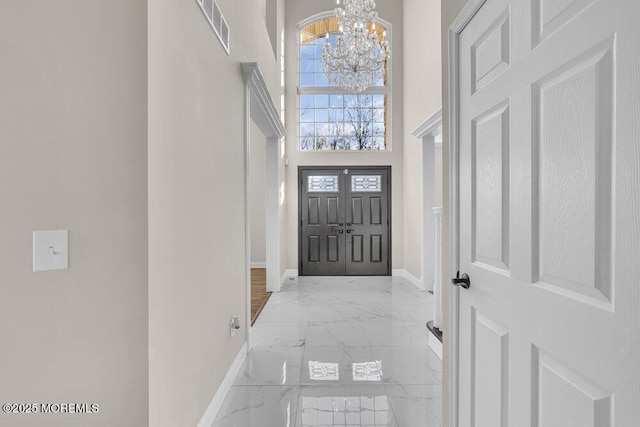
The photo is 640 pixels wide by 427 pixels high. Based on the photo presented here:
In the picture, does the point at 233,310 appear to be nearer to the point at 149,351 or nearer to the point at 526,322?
the point at 149,351

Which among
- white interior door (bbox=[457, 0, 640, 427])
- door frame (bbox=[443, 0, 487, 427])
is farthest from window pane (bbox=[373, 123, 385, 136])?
white interior door (bbox=[457, 0, 640, 427])

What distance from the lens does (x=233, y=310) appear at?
263 centimetres

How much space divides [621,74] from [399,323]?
335cm

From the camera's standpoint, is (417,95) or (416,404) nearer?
(416,404)

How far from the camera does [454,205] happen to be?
1689mm

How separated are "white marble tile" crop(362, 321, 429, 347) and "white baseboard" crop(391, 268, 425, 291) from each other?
5.84ft

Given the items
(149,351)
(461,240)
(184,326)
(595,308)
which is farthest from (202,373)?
(595,308)

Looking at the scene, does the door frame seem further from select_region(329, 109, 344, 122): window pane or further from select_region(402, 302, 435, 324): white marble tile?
select_region(329, 109, 344, 122): window pane

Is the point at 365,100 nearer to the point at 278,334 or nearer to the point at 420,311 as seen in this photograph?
the point at 420,311

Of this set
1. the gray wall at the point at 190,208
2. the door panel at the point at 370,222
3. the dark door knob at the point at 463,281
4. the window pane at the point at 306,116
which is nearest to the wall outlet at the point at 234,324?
the gray wall at the point at 190,208

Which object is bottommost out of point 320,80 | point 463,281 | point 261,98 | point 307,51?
point 463,281

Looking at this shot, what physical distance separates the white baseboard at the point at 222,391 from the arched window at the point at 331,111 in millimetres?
4654

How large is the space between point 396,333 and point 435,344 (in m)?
0.55

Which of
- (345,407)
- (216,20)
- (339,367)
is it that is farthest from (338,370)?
(216,20)
